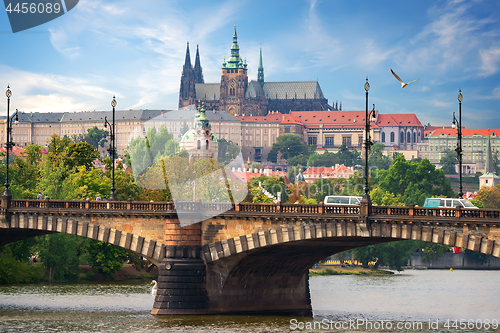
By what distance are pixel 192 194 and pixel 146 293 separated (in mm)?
15487

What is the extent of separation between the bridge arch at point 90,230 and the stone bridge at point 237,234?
0.06 m

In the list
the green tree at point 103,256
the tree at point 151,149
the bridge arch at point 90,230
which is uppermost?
the tree at point 151,149

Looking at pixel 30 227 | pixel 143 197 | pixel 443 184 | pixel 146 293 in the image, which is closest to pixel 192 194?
pixel 30 227

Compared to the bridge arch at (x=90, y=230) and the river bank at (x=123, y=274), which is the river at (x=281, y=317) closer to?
the river bank at (x=123, y=274)

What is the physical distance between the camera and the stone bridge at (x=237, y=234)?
47.8 meters

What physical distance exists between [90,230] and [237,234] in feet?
33.6

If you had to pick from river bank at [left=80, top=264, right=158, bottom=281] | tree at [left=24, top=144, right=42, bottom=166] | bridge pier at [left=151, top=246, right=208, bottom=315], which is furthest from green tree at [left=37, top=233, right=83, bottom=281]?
bridge pier at [left=151, top=246, right=208, bottom=315]

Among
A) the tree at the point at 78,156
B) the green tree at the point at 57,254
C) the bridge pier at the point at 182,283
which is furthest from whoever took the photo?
the tree at the point at 78,156

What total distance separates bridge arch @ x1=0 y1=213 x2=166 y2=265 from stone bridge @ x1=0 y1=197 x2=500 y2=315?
0.06 metres

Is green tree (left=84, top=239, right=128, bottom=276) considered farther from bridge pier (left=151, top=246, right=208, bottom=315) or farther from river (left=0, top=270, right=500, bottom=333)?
bridge pier (left=151, top=246, right=208, bottom=315)

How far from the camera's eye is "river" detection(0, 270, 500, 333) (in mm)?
53125

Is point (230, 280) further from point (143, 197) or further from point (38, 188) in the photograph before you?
point (143, 197)

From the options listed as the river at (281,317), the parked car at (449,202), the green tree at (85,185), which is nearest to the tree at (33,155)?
the green tree at (85,185)

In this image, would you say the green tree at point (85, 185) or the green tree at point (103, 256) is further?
the green tree at point (85, 185)
